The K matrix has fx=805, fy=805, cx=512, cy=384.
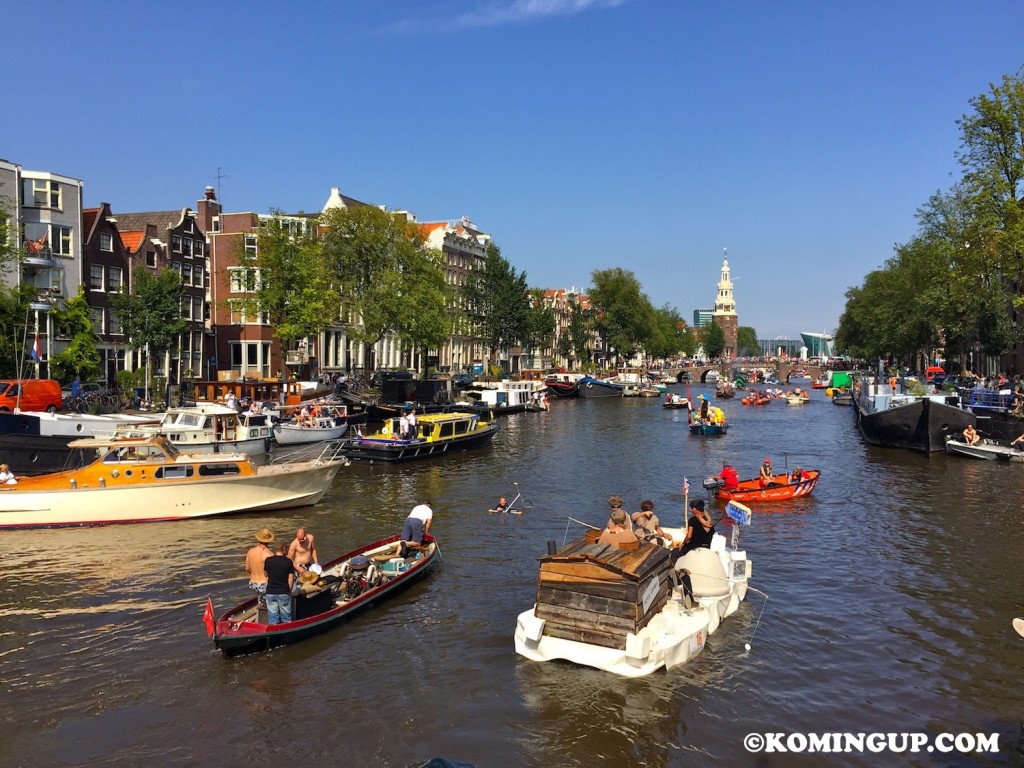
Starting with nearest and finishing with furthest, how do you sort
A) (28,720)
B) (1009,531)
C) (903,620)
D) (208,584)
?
(28,720), (903,620), (208,584), (1009,531)

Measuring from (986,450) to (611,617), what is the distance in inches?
1424

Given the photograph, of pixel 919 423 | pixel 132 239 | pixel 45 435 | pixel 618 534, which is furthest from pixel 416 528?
pixel 132 239

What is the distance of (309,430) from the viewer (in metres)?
43.7

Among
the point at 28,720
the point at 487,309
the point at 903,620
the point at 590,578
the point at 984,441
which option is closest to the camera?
the point at 28,720

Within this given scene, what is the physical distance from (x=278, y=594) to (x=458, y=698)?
3.91 m

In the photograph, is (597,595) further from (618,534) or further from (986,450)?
(986,450)

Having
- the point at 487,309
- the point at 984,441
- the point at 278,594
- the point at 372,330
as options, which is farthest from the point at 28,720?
the point at 487,309

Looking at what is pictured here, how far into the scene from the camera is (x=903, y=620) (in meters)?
17.2

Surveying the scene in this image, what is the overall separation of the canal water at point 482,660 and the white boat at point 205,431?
8.85 metres

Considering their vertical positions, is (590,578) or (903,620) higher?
(590,578)

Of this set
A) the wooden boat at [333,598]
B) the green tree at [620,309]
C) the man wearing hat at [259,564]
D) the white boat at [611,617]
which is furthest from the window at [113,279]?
the green tree at [620,309]

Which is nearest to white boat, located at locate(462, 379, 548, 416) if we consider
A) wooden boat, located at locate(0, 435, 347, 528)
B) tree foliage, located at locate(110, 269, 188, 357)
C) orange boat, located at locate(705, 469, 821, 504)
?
tree foliage, located at locate(110, 269, 188, 357)

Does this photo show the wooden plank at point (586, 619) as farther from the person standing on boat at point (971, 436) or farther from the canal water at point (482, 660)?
the person standing on boat at point (971, 436)

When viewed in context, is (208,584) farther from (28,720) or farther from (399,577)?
(28,720)
